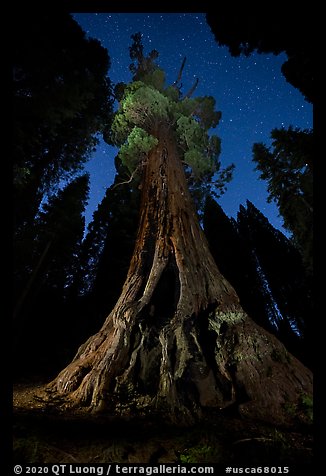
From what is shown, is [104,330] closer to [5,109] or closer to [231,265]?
[5,109]

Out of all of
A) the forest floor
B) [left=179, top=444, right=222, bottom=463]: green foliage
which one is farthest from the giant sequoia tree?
[left=179, top=444, right=222, bottom=463]: green foliage

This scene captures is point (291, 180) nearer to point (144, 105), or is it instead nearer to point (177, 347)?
point (144, 105)

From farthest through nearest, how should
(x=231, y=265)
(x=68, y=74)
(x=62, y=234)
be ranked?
(x=231, y=265) < (x=62, y=234) < (x=68, y=74)

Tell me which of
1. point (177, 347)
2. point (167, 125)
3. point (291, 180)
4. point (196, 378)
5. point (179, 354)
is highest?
point (167, 125)

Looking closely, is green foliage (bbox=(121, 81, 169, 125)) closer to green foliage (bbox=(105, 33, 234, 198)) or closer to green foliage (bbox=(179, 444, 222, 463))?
green foliage (bbox=(105, 33, 234, 198))

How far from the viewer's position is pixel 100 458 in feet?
9.73

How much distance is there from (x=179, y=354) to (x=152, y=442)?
1.92 meters

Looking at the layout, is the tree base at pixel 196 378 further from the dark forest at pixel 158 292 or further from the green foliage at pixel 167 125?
the green foliage at pixel 167 125

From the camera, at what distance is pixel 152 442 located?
11.1 feet

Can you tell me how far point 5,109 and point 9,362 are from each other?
2.53 meters

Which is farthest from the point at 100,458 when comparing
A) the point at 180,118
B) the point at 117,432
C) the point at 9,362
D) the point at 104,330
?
the point at 180,118

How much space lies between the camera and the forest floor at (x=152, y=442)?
9.72 feet

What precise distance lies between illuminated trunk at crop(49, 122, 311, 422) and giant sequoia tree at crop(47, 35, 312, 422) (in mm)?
18

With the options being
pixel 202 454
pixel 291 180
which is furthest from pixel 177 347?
pixel 291 180
